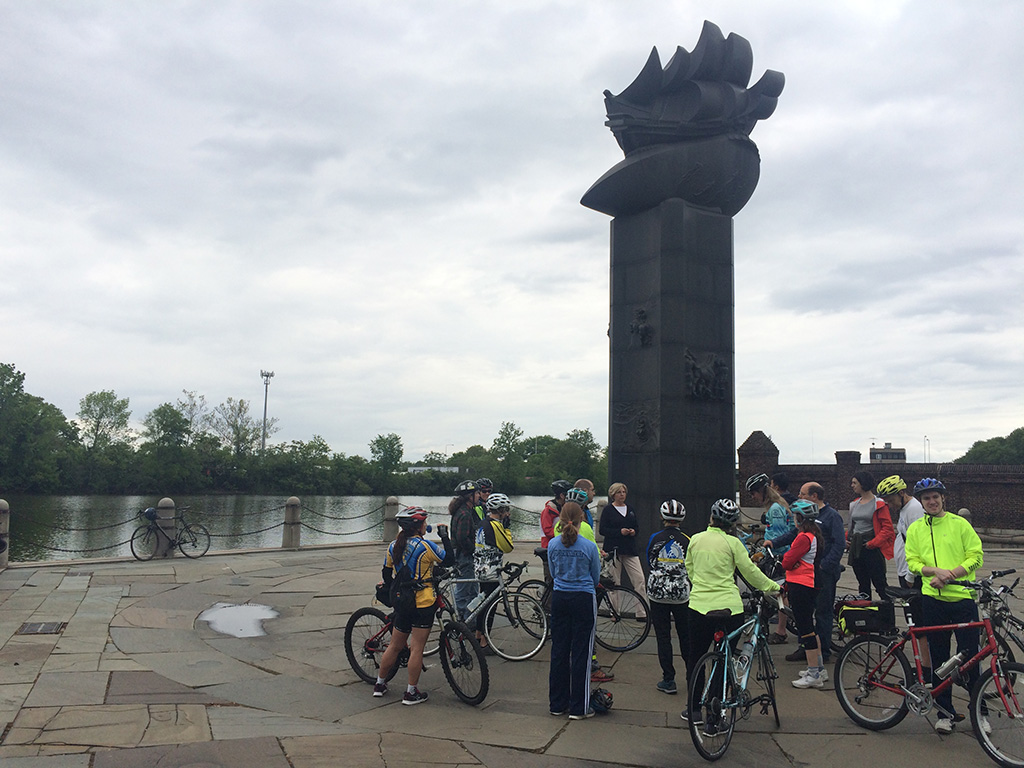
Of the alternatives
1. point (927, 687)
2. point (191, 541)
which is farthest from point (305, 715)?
point (191, 541)

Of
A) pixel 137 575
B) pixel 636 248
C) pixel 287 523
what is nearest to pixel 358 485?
pixel 287 523

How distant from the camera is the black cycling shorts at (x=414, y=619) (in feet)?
20.7

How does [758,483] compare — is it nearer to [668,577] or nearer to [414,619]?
[668,577]

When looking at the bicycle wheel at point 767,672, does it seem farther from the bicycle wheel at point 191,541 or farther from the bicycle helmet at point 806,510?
the bicycle wheel at point 191,541

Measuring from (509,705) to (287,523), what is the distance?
42.8ft

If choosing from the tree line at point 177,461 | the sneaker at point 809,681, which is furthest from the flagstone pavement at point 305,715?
the tree line at point 177,461

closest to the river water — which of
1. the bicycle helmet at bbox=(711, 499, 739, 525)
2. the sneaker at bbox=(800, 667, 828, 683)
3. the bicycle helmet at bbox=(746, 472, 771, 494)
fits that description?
the bicycle helmet at bbox=(746, 472, 771, 494)

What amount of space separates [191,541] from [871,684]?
550 inches

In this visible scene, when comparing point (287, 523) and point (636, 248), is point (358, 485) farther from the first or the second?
point (636, 248)

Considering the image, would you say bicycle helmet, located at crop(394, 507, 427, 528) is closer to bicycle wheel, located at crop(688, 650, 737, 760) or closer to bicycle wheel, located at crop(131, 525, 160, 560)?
bicycle wheel, located at crop(688, 650, 737, 760)

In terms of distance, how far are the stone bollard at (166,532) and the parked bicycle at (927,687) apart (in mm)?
13777

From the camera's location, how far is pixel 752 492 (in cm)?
786

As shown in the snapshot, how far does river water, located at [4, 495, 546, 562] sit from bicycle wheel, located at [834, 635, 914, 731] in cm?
1051

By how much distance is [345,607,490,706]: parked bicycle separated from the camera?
6297mm
